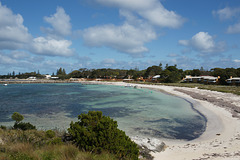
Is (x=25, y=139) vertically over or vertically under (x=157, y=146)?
over

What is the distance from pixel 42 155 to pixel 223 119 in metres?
14.7

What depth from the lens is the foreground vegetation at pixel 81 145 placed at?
4.86 metres

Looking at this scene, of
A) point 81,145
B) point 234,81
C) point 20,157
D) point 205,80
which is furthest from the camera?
point 205,80

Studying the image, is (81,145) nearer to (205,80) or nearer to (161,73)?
(205,80)

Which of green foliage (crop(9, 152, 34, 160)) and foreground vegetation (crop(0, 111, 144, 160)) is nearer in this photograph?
green foliage (crop(9, 152, 34, 160))

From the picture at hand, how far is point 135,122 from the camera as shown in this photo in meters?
14.6

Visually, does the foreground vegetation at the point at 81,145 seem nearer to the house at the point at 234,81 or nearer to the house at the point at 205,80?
the house at the point at 234,81

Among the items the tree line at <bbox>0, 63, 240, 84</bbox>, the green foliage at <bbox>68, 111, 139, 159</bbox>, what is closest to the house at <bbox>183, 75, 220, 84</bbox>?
the tree line at <bbox>0, 63, 240, 84</bbox>

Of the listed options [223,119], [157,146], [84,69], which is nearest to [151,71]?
[84,69]

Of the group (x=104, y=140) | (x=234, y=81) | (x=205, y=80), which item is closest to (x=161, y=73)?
(x=205, y=80)

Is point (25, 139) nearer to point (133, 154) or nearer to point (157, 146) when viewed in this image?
point (133, 154)

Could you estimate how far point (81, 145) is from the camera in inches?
232

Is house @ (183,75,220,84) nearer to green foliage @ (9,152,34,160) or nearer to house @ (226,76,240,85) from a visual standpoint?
house @ (226,76,240,85)

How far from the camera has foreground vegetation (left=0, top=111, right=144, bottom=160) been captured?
16.0ft
